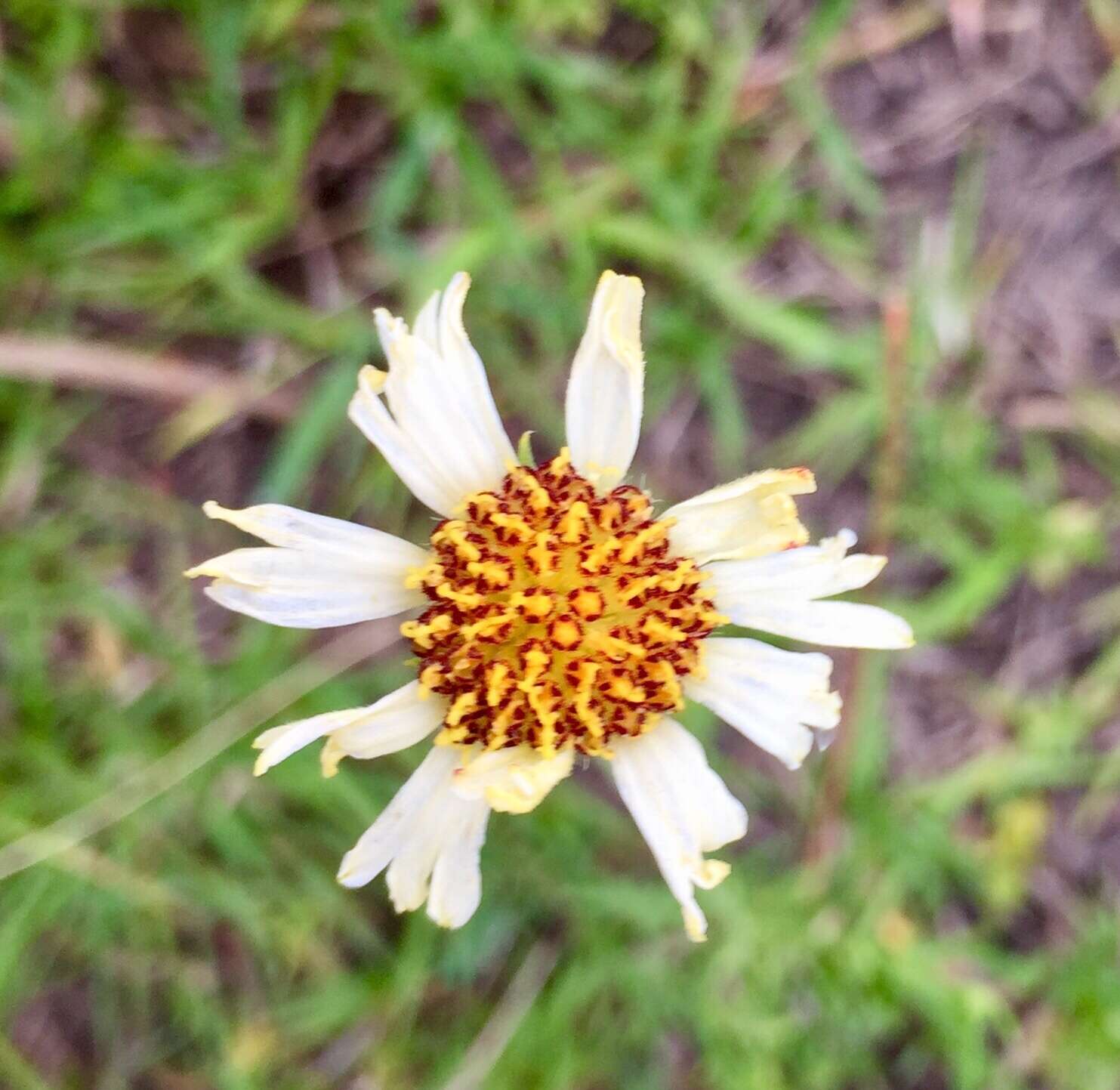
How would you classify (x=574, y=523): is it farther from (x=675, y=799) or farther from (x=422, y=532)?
(x=422, y=532)

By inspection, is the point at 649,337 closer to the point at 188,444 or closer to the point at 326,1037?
the point at 188,444

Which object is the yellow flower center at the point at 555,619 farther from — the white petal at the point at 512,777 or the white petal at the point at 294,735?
the white petal at the point at 294,735

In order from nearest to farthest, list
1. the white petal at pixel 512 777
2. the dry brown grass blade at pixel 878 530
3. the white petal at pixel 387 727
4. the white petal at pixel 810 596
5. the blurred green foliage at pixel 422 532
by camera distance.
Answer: the white petal at pixel 512 777, the white petal at pixel 387 727, the white petal at pixel 810 596, the dry brown grass blade at pixel 878 530, the blurred green foliage at pixel 422 532

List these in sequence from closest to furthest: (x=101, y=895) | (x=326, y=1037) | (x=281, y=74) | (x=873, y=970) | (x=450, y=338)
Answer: (x=450, y=338)
(x=873, y=970)
(x=101, y=895)
(x=281, y=74)
(x=326, y=1037)

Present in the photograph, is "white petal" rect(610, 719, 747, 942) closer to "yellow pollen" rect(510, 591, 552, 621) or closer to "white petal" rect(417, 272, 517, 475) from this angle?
"yellow pollen" rect(510, 591, 552, 621)

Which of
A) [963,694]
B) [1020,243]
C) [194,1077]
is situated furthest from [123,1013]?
[1020,243]

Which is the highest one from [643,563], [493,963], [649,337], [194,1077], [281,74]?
[281,74]

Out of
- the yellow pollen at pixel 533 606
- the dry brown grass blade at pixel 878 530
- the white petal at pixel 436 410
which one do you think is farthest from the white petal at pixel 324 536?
the dry brown grass blade at pixel 878 530
